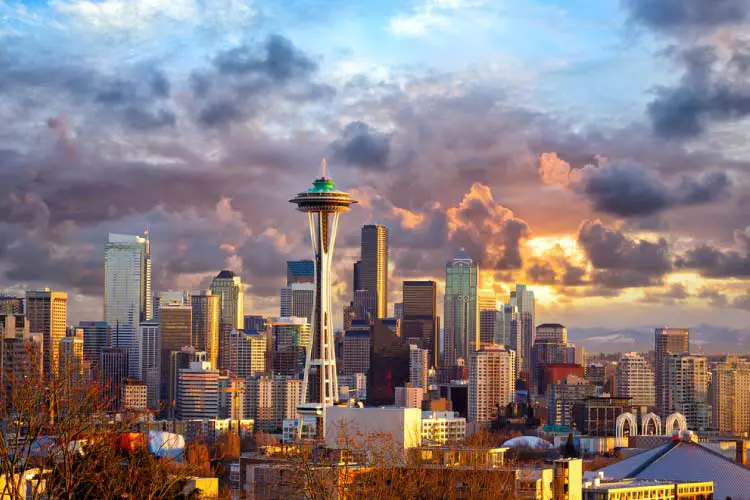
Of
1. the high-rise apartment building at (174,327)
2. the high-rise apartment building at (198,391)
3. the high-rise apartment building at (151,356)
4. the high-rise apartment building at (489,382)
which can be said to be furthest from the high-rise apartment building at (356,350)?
the high-rise apartment building at (198,391)

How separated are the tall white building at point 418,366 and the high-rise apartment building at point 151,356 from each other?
917 inches

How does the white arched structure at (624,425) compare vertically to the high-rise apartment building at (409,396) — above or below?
below

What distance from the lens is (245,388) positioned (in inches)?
5108

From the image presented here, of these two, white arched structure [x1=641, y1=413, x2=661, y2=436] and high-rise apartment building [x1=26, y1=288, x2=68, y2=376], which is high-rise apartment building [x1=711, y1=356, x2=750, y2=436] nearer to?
white arched structure [x1=641, y1=413, x2=661, y2=436]

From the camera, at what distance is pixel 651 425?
338 feet

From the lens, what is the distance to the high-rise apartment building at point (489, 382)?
129250 millimetres

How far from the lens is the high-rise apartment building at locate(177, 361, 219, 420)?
124812 mm

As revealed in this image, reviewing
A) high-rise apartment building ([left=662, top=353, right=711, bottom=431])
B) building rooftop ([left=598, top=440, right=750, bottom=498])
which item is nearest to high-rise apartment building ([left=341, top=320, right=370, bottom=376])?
high-rise apartment building ([left=662, top=353, right=711, bottom=431])

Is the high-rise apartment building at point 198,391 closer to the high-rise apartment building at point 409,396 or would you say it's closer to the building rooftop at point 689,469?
the high-rise apartment building at point 409,396

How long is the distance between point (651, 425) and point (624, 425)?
2341 millimetres

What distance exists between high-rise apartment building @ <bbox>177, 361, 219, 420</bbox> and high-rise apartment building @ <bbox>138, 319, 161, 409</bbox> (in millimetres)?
8530

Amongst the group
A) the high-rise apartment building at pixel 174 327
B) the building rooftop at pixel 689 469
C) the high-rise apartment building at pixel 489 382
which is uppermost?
the high-rise apartment building at pixel 174 327

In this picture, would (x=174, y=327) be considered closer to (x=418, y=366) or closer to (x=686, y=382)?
(x=418, y=366)

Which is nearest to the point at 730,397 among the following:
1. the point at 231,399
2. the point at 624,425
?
the point at 624,425
